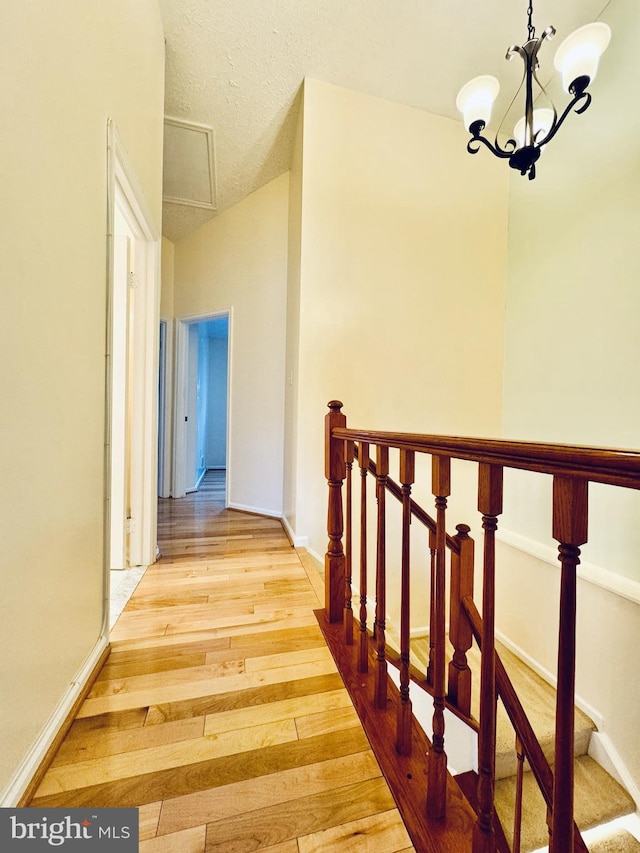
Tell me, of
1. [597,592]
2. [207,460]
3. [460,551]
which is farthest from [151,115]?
[207,460]

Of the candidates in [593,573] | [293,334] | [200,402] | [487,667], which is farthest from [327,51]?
[200,402]

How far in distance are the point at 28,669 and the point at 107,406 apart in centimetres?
85

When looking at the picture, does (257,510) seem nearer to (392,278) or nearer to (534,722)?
(392,278)

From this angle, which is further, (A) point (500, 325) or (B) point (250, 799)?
(A) point (500, 325)

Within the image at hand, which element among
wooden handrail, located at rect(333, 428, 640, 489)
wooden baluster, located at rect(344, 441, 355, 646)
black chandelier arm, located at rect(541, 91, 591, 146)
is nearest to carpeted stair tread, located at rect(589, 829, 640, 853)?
wooden baluster, located at rect(344, 441, 355, 646)

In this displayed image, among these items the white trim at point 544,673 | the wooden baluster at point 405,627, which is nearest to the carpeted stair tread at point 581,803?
the white trim at point 544,673

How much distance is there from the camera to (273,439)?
3.29 meters

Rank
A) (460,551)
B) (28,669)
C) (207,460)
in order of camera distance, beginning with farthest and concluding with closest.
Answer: (207,460) < (460,551) < (28,669)

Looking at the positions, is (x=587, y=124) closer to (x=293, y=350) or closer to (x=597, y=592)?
(x=293, y=350)

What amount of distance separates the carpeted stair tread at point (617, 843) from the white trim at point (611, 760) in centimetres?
20

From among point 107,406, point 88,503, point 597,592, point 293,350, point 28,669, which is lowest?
point 597,592

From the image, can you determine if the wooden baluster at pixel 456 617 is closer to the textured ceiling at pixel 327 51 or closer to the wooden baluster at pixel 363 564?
the wooden baluster at pixel 363 564

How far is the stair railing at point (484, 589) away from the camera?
1.66 ft

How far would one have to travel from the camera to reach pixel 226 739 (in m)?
1.05
